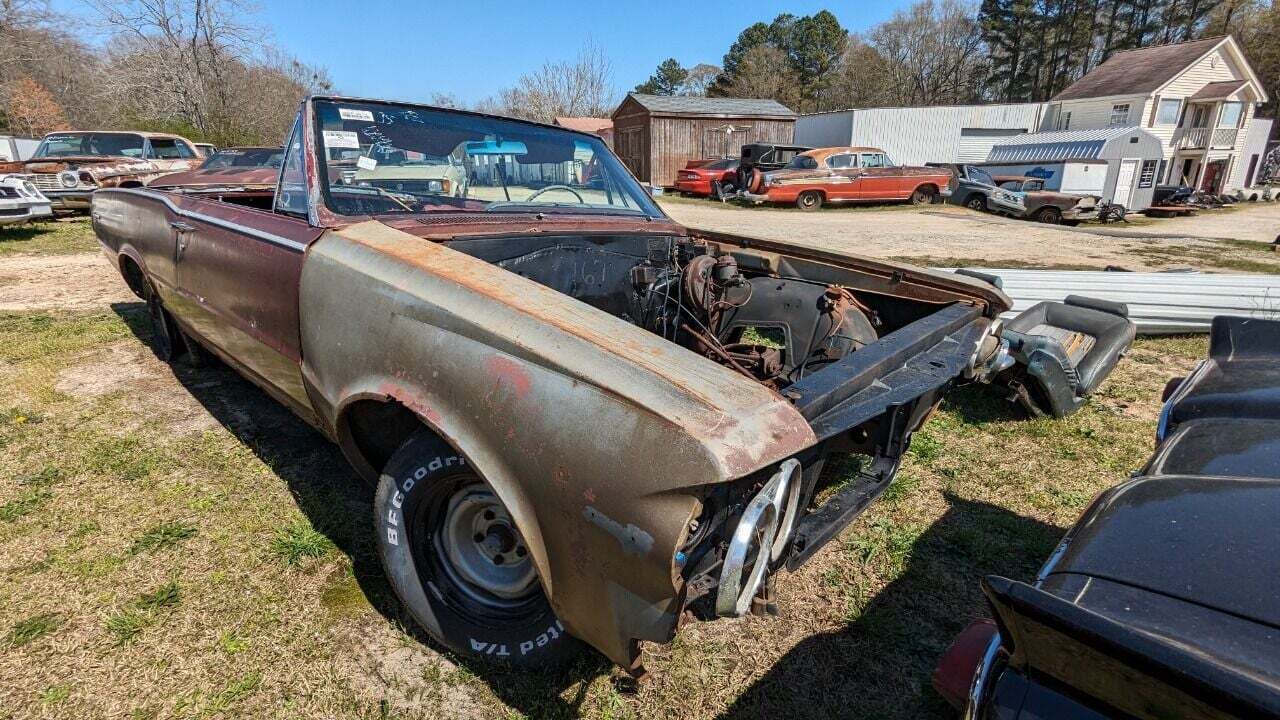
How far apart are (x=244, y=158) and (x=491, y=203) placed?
827 cm

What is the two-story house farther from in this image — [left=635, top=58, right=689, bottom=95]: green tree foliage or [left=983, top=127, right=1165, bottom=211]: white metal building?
[left=635, top=58, right=689, bottom=95]: green tree foliage

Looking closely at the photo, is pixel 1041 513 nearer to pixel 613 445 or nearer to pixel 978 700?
pixel 978 700

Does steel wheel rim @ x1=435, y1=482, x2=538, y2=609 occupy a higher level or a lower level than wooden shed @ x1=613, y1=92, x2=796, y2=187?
lower

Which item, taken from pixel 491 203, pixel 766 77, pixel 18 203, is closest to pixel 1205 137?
pixel 766 77

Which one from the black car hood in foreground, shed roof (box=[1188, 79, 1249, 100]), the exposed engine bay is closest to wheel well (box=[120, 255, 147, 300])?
the exposed engine bay

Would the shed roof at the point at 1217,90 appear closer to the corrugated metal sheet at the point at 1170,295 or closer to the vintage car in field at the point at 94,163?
the corrugated metal sheet at the point at 1170,295

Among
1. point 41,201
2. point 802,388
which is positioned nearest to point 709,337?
point 802,388

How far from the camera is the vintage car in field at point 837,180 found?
18938mm

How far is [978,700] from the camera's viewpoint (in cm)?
116

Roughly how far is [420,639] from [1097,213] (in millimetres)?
22246

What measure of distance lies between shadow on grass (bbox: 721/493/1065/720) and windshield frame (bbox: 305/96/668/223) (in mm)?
2094

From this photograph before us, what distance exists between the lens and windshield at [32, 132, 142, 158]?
1202cm

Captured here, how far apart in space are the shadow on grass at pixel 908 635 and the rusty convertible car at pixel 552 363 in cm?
53

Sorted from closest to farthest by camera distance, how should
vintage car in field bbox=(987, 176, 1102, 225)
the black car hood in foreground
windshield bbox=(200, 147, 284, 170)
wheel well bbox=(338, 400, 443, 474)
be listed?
the black car hood in foreground
wheel well bbox=(338, 400, 443, 474)
windshield bbox=(200, 147, 284, 170)
vintage car in field bbox=(987, 176, 1102, 225)
